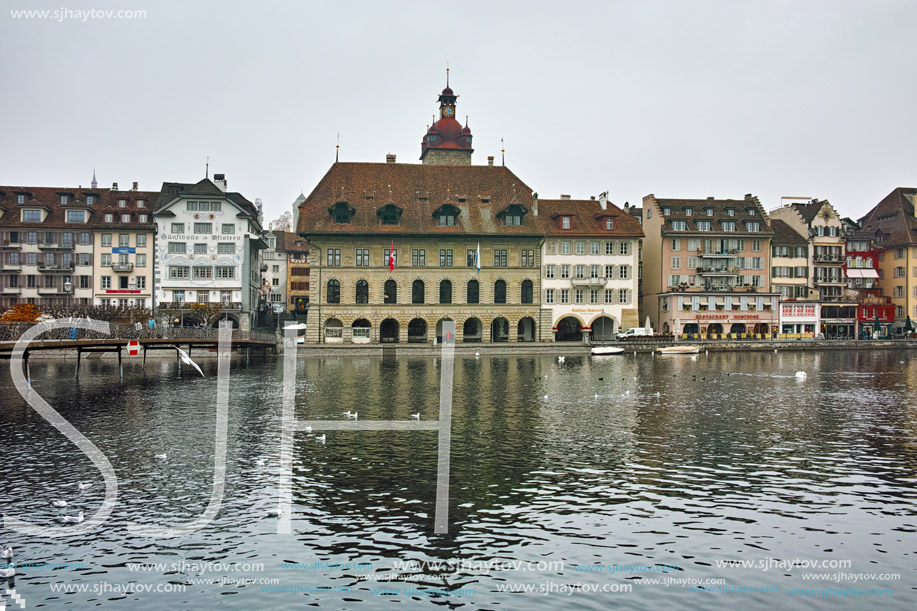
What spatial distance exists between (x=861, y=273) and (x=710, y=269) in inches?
1028

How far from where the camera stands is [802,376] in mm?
59750

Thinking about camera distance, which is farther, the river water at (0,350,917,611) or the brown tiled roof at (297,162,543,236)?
the brown tiled roof at (297,162,543,236)

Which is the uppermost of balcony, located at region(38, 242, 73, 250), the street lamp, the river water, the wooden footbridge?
balcony, located at region(38, 242, 73, 250)

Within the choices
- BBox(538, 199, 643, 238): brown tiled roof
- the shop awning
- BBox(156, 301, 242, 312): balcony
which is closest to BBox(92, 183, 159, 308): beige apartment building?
BBox(156, 301, 242, 312): balcony

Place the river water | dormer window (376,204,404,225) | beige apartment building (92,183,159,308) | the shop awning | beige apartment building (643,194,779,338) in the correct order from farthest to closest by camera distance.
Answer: the shop awning
beige apartment building (643,194,779,338)
dormer window (376,204,404,225)
beige apartment building (92,183,159,308)
the river water

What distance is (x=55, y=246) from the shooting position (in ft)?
303

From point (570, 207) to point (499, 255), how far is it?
43.7ft

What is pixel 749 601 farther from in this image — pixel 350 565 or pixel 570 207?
pixel 570 207

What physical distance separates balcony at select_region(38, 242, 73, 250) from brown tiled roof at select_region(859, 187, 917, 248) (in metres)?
112

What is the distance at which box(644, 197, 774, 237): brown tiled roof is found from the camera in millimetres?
105562

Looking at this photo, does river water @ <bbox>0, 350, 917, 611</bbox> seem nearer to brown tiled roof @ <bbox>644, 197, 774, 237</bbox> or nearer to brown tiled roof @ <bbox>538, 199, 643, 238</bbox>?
brown tiled roof @ <bbox>538, 199, 643, 238</bbox>

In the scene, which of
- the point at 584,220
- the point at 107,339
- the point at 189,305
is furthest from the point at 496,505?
the point at 584,220

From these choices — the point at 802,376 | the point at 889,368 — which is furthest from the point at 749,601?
the point at 889,368

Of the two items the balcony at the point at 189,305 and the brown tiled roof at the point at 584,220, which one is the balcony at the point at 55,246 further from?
the brown tiled roof at the point at 584,220
